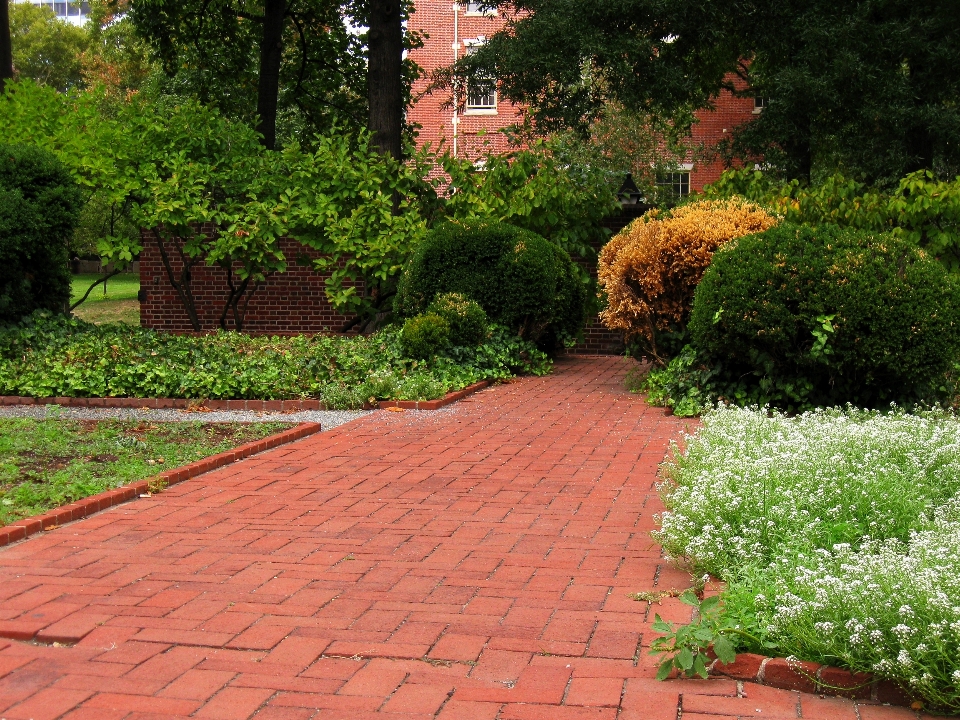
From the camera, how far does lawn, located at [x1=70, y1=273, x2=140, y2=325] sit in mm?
23047

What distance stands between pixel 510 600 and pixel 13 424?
19.7 ft

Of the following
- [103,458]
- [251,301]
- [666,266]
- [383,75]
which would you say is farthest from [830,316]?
[251,301]

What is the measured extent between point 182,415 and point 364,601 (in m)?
5.64

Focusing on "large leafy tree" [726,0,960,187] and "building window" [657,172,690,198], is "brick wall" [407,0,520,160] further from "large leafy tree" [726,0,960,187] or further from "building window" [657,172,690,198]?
"large leafy tree" [726,0,960,187]

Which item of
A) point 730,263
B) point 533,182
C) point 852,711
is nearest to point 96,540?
point 852,711

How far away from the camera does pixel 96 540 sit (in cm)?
532

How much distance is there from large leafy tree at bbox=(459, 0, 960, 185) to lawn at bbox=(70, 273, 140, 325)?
355 inches

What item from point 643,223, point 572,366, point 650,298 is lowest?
point 572,366

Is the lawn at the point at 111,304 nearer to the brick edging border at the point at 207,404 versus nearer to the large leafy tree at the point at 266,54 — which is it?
the large leafy tree at the point at 266,54

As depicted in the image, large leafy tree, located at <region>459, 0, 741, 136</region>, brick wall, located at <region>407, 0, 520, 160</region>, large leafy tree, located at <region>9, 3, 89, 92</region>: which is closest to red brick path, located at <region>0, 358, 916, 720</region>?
large leafy tree, located at <region>459, 0, 741, 136</region>

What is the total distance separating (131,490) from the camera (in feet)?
20.6

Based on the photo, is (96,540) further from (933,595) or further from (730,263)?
(730,263)

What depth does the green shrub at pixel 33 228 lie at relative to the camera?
11.4m

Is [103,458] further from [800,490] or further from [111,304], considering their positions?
[111,304]
